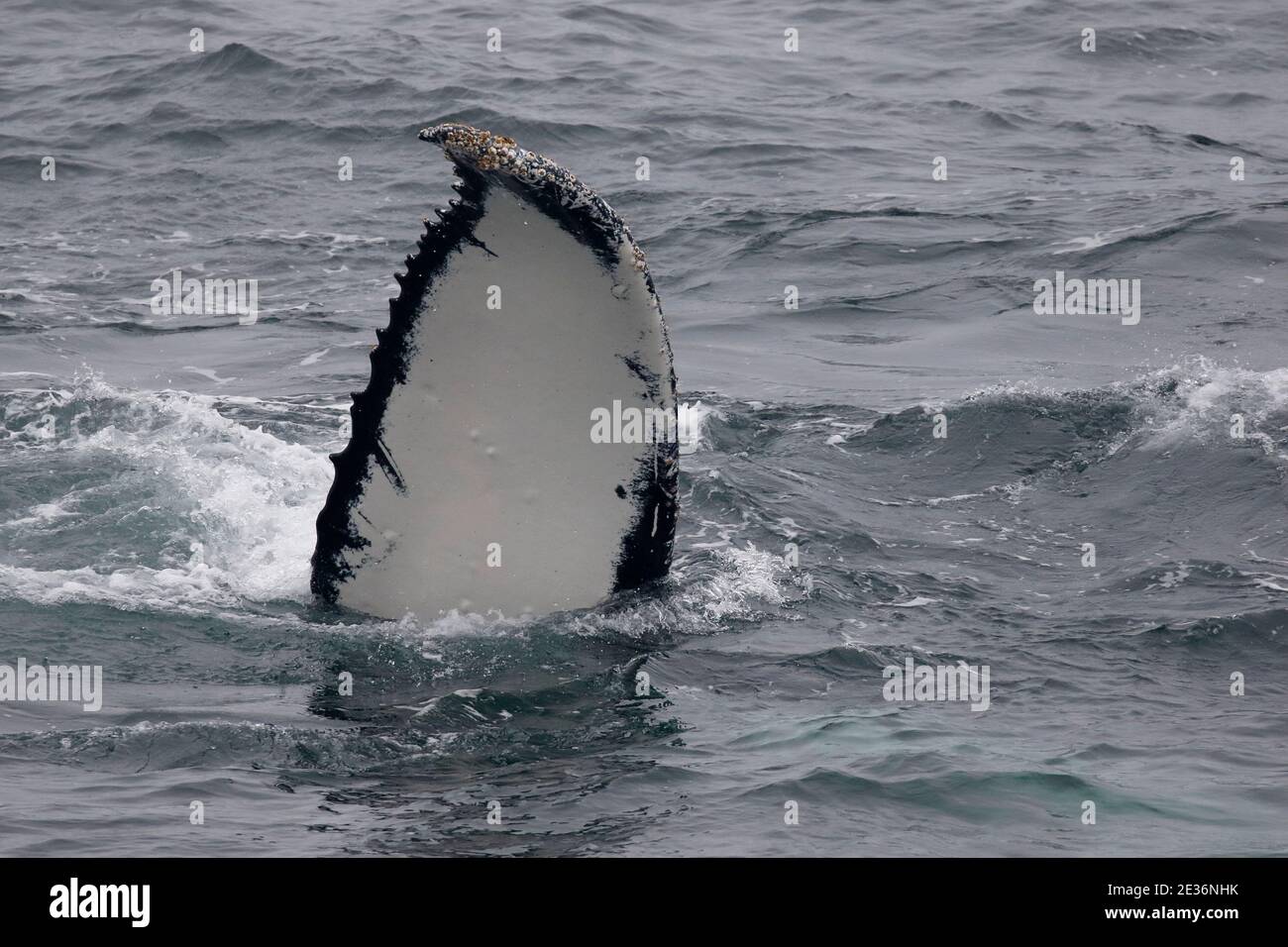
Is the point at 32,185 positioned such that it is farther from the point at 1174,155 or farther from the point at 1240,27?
the point at 1240,27

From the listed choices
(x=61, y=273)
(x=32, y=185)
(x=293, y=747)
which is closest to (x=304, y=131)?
(x=32, y=185)

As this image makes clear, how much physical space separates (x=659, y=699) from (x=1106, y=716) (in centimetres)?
254

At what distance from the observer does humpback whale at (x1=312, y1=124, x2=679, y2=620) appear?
887 centimetres

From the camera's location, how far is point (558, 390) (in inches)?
367
